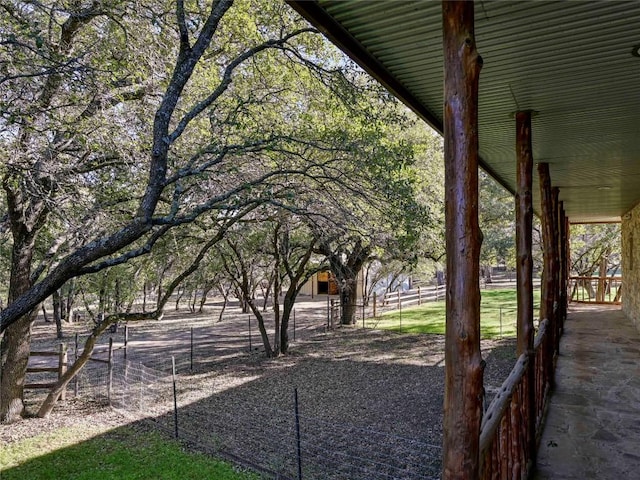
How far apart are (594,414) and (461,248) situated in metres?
3.43

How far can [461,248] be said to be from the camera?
1.80 metres

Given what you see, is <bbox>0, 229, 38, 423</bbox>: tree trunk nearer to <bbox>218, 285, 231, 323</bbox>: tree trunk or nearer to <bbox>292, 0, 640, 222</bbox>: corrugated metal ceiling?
<bbox>292, 0, 640, 222</bbox>: corrugated metal ceiling

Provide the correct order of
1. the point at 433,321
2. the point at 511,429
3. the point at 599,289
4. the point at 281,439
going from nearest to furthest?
1. the point at 511,429
2. the point at 281,439
3. the point at 599,289
4. the point at 433,321

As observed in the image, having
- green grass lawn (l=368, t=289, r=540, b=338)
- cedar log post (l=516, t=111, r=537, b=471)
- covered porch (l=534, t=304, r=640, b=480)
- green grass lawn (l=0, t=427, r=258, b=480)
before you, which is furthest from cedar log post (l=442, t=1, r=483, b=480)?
green grass lawn (l=368, t=289, r=540, b=338)

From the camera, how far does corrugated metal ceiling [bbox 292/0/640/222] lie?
222 cm

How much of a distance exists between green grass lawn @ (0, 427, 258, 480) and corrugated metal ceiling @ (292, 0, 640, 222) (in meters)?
4.28

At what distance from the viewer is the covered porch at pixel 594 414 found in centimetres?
311

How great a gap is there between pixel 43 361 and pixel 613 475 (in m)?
12.7

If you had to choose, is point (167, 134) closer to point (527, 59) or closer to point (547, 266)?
point (527, 59)

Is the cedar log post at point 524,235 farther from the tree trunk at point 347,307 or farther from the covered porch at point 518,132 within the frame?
the tree trunk at point 347,307

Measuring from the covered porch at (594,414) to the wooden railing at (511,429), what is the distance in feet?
0.63

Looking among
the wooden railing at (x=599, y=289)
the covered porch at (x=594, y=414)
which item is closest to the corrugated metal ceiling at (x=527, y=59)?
the covered porch at (x=594, y=414)

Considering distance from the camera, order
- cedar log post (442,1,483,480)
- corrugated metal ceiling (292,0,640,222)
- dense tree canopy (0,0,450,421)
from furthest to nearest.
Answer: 1. dense tree canopy (0,0,450,421)
2. corrugated metal ceiling (292,0,640,222)
3. cedar log post (442,1,483,480)

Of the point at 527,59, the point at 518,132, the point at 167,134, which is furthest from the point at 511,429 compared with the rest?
the point at 167,134
